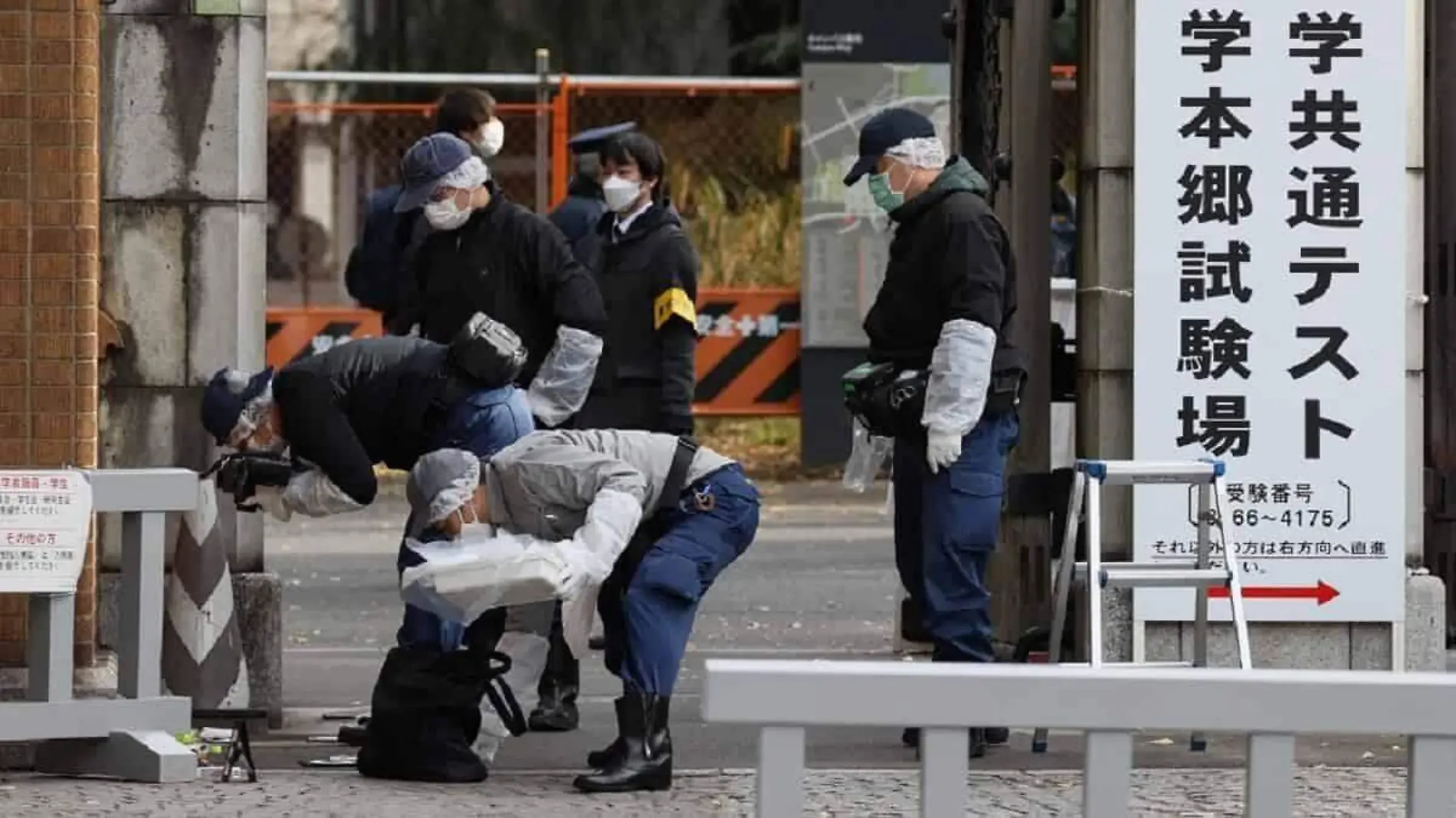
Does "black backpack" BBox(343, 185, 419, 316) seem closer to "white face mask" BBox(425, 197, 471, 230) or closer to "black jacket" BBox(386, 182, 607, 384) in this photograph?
"black jacket" BBox(386, 182, 607, 384)

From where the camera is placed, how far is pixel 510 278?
28.6ft

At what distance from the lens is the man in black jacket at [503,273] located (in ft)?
28.1

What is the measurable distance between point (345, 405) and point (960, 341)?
5.40 ft

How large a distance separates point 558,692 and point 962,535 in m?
1.44

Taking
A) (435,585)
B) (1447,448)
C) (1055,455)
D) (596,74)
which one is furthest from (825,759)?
(596,74)

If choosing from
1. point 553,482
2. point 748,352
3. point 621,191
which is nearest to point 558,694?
point 621,191

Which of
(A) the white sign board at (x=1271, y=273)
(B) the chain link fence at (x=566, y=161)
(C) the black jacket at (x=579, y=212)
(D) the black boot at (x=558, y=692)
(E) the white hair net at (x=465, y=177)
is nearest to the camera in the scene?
(E) the white hair net at (x=465, y=177)

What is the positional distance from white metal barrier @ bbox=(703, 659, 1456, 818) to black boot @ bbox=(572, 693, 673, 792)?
3839mm

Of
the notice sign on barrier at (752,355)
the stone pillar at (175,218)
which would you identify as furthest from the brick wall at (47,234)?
the notice sign on barrier at (752,355)

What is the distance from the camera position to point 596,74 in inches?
886

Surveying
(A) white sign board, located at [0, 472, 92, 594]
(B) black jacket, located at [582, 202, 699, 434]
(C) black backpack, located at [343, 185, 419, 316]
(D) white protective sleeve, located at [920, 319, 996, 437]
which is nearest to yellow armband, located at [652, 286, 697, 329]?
Answer: (B) black jacket, located at [582, 202, 699, 434]

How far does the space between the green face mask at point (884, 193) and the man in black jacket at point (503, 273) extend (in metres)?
0.83

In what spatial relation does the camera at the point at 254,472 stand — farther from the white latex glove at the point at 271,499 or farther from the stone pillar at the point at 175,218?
Answer: the stone pillar at the point at 175,218

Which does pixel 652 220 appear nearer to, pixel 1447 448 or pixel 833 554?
pixel 1447 448
